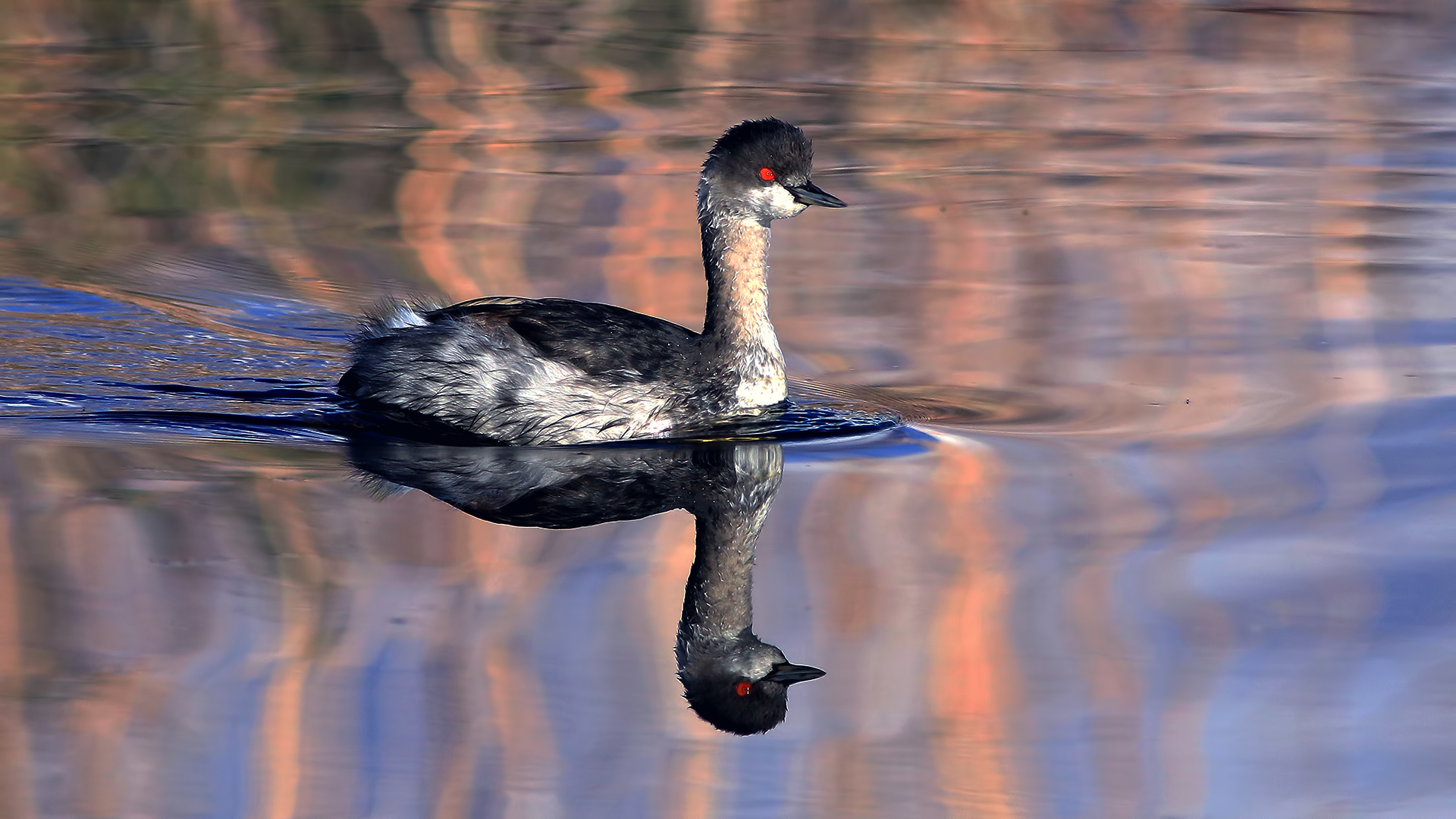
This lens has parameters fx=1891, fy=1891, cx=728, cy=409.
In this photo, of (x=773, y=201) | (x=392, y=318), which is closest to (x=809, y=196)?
(x=773, y=201)

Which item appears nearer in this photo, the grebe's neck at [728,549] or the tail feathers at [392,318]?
the grebe's neck at [728,549]

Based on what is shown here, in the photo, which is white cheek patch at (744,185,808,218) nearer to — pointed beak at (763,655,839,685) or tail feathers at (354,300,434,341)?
tail feathers at (354,300,434,341)

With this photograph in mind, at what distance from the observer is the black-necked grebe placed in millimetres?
8102

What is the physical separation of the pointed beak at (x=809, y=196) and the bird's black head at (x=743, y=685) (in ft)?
11.1

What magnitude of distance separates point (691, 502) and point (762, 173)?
2080mm

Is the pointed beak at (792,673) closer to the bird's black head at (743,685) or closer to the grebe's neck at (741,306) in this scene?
the bird's black head at (743,685)

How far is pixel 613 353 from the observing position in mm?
8164

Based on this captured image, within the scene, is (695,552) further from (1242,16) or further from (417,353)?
(1242,16)

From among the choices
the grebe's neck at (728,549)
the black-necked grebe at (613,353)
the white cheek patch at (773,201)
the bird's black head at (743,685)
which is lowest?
the bird's black head at (743,685)

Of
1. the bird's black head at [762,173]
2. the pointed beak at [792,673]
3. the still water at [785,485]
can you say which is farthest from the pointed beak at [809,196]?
the pointed beak at [792,673]

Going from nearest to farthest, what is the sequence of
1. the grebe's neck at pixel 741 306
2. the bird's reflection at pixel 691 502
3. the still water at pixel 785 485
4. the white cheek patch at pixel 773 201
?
the still water at pixel 785 485 < the bird's reflection at pixel 691 502 < the grebe's neck at pixel 741 306 < the white cheek patch at pixel 773 201

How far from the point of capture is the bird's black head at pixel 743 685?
5355 millimetres

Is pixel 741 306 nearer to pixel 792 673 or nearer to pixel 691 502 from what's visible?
pixel 691 502

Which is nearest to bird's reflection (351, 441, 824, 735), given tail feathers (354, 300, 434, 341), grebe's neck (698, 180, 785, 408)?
grebe's neck (698, 180, 785, 408)
